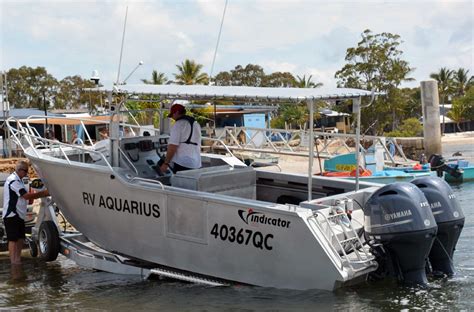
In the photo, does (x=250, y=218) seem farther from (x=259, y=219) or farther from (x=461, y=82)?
(x=461, y=82)

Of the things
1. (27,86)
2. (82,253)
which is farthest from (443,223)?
(27,86)

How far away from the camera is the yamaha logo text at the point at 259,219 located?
6.97 m

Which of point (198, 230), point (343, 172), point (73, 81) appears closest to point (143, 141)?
point (198, 230)

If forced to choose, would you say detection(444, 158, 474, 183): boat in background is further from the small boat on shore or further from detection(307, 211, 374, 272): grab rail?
detection(307, 211, 374, 272): grab rail

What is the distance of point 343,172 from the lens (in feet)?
68.5

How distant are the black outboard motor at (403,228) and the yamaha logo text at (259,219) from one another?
0.93 metres

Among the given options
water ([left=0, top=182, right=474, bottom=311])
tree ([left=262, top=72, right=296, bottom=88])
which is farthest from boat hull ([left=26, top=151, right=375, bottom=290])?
tree ([left=262, top=72, right=296, bottom=88])

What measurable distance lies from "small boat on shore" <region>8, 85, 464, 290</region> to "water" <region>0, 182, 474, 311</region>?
0.48ft

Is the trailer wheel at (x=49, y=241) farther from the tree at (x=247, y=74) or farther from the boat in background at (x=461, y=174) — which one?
the tree at (x=247, y=74)

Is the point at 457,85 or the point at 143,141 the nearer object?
the point at 143,141

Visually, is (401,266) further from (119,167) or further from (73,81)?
(73,81)

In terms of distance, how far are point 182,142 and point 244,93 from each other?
146cm

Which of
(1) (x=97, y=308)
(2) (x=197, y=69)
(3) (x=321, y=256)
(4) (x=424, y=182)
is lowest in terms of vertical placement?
(1) (x=97, y=308)

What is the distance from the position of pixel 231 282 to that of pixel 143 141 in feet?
8.98
